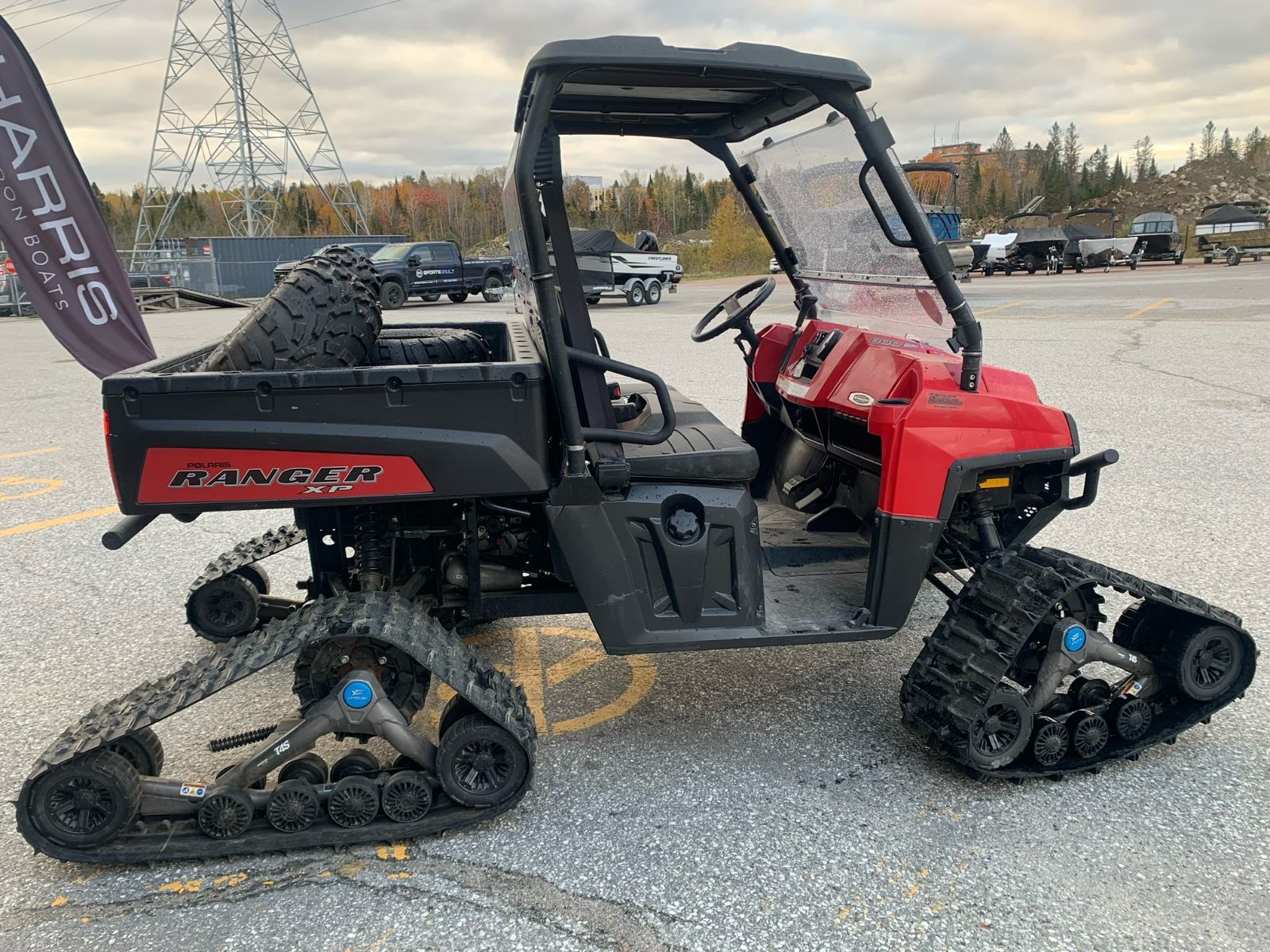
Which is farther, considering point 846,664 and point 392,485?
point 846,664

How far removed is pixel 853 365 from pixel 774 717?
135 cm

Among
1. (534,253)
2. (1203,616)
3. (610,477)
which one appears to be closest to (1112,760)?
(1203,616)

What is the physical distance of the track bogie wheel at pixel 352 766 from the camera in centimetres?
272

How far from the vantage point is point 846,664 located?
3822 mm

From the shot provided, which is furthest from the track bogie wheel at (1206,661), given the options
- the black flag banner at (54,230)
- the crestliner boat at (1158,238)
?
the crestliner boat at (1158,238)

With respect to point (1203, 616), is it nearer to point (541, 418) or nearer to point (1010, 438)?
point (1010, 438)

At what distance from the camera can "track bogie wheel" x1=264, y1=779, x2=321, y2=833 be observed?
2.59 m

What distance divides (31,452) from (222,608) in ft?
16.5

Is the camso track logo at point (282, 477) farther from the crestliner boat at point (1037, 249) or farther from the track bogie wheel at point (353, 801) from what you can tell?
the crestliner boat at point (1037, 249)

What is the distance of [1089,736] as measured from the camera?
9.69ft

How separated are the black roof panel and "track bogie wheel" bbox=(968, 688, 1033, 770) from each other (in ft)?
6.23

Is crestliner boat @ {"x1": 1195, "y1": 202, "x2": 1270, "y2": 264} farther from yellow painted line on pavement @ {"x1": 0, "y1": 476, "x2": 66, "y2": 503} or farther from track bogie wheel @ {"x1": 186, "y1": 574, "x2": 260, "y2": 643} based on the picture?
track bogie wheel @ {"x1": 186, "y1": 574, "x2": 260, "y2": 643}

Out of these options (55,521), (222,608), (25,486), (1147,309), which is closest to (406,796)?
(222,608)

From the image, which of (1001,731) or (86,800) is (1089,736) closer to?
(1001,731)
